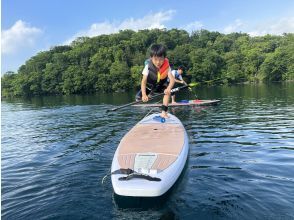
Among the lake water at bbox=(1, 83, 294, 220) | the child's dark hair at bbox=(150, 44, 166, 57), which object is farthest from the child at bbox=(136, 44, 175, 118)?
the lake water at bbox=(1, 83, 294, 220)

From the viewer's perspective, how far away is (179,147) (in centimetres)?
948

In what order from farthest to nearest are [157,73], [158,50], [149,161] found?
1. [157,73]
2. [158,50]
3. [149,161]

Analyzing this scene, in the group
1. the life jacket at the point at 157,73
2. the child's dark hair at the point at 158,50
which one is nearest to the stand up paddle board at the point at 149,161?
the life jacket at the point at 157,73

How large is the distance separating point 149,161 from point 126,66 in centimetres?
9331

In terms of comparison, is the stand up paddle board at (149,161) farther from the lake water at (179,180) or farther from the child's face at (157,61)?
the child's face at (157,61)

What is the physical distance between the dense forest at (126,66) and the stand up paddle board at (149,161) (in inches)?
3094

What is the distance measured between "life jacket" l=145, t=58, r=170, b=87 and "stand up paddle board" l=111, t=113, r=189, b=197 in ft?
7.54

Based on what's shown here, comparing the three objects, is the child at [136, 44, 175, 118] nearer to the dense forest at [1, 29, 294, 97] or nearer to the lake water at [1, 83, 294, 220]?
the lake water at [1, 83, 294, 220]

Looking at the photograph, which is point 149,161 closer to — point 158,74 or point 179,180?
point 179,180

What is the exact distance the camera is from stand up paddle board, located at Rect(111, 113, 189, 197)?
6.91 metres

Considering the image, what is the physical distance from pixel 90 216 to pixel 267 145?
840cm

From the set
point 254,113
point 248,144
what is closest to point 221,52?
point 254,113

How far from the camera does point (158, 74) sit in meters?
12.9

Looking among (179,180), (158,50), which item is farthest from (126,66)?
(179,180)
